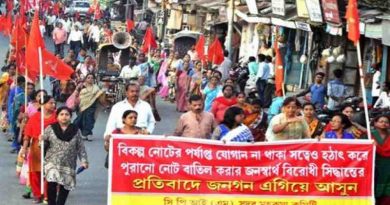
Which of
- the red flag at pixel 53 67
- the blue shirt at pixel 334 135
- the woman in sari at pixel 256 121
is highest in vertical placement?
the red flag at pixel 53 67

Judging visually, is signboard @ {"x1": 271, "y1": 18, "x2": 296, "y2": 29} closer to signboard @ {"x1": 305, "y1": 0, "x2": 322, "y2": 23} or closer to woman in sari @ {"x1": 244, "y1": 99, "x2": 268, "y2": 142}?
signboard @ {"x1": 305, "y1": 0, "x2": 322, "y2": 23}

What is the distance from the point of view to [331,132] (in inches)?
509

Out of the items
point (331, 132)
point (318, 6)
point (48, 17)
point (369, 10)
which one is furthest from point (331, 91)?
point (48, 17)

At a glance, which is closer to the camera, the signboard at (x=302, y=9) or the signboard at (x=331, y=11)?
the signboard at (x=331, y=11)

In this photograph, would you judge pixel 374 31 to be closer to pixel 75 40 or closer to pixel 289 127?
pixel 289 127

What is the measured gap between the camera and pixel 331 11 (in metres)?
27.3

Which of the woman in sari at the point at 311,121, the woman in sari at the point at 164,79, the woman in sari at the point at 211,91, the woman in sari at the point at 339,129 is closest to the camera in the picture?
the woman in sari at the point at 339,129

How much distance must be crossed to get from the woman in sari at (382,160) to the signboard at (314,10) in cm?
1554

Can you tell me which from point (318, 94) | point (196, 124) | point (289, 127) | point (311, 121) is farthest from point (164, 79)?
point (289, 127)

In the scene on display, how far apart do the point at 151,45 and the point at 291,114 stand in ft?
78.4

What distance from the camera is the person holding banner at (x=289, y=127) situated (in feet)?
43.4

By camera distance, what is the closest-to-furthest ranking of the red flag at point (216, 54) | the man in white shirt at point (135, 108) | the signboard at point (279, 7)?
1. the man in white shirt at point (135, 108)
2. the red flag at point (216, 54)
3. the signboard at point (279, 7)

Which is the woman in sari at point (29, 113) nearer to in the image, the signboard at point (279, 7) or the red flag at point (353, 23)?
the red flag at point (353, 23)

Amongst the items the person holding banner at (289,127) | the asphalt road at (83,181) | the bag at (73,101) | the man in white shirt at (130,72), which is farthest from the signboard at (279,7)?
the person holding banner at (289,127)
